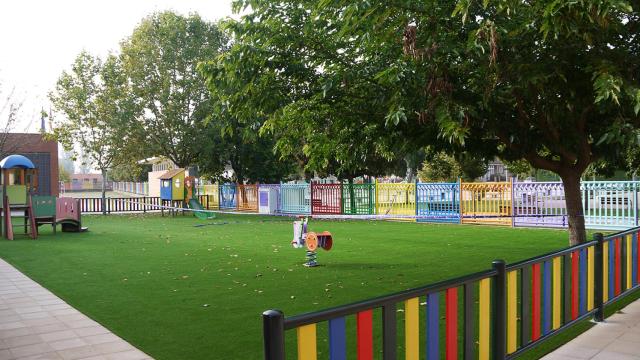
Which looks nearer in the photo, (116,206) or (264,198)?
(264,198)

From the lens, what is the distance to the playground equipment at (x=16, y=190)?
56.9ft

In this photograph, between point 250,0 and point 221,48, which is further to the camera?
point 221,48

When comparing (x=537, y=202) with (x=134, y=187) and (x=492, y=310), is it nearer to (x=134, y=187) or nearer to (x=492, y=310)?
(x=492, y=310)

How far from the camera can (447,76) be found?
685 cm

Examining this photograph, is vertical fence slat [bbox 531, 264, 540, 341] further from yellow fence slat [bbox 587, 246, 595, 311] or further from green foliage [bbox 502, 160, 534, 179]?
green foliage [bbox 502, 160, 534, 179]

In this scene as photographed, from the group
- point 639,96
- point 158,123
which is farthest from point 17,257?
point 158,123

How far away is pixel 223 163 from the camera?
3381cm

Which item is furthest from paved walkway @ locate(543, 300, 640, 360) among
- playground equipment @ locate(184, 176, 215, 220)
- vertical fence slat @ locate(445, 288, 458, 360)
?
playground equipment @ locate(184, 176, 215, 220)

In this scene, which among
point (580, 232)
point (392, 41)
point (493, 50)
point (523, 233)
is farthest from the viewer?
point (523, 233)

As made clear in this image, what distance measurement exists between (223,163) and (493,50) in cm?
2958

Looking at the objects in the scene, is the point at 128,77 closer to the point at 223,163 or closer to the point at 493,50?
the point at 223,163

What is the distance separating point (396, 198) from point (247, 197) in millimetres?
10799

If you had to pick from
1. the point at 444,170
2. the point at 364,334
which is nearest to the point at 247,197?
the point at 444,170

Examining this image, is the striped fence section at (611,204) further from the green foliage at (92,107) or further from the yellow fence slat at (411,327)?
the green foliage at (92,107)
